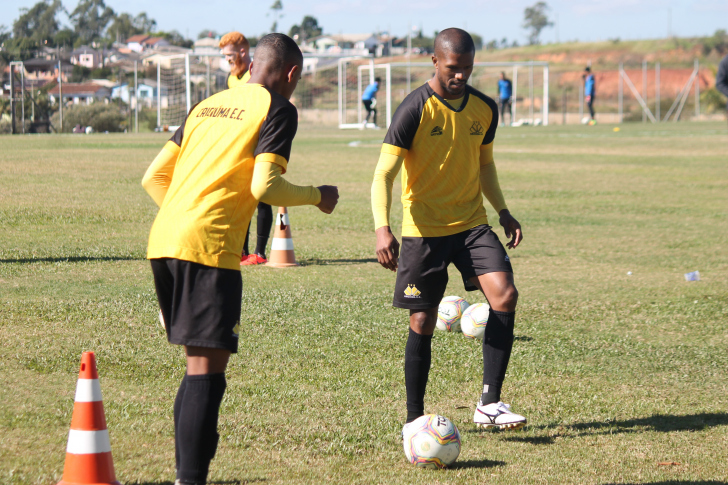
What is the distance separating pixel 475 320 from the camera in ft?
22.3

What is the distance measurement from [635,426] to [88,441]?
2.98 meters

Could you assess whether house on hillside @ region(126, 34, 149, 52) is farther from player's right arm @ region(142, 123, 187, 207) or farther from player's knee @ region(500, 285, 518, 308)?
player's right arm @ region(142, 123, 187, 207)

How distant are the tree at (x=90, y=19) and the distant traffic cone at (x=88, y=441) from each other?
144 m

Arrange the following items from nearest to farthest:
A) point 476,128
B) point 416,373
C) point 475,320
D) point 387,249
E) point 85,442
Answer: point 85,442 → point 387,249 → point 416,373 → point 476,128 → point 475,320

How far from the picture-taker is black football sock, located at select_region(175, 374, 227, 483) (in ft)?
11.5

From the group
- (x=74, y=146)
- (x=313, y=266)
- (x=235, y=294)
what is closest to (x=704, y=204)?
(x=313, y=266)

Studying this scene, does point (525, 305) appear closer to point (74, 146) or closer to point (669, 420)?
point (669, 420)

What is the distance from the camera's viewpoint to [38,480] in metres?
3.90

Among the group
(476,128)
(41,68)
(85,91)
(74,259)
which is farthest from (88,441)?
(85,91)

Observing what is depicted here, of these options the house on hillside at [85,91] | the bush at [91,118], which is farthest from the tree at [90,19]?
the bush at [91,118]

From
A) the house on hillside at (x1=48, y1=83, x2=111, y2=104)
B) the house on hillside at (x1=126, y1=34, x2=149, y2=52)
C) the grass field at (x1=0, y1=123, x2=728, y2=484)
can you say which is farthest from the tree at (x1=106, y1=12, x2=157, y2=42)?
the grass field at (x1=0, y1=123, x2=728, y2=484)

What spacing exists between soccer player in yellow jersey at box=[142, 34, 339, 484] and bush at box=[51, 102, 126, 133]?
1768 inches

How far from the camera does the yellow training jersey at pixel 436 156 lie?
4.78 meters

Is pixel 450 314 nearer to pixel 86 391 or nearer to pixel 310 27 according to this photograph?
pixel 86 391
